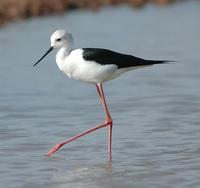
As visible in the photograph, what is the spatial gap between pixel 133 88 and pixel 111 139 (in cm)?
316

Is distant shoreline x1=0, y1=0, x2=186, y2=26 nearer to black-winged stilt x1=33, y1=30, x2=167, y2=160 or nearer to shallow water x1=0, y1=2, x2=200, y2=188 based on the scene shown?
shallow water x1=0, y1=2, x2=200, y2=188

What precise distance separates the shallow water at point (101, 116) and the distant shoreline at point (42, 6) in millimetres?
1793

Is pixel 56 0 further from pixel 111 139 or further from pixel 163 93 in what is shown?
pixel 111 139

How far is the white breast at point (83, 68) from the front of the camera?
25.2 ft

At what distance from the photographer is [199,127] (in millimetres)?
8602

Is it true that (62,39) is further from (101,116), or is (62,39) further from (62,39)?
(101,116)

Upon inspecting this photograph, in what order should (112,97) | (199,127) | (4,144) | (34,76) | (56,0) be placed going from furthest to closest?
1. (56,0)
2. (34,76)
3. (112,97)
4. (199,127)
5. (4,144)

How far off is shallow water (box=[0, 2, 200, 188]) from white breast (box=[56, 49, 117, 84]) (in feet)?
2.27

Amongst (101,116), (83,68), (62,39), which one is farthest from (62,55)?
(101,116)

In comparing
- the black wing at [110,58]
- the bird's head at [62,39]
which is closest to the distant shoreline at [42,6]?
the bird's head at [62,39]

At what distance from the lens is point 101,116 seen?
9391 mm

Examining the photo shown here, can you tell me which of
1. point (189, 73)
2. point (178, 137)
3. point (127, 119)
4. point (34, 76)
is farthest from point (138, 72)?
point (178, 137)

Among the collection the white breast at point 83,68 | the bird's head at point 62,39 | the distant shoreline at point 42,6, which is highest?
the bird's head at point 62,39

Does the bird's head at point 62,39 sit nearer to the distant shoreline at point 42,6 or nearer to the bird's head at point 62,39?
the bird's head at point 62,39
